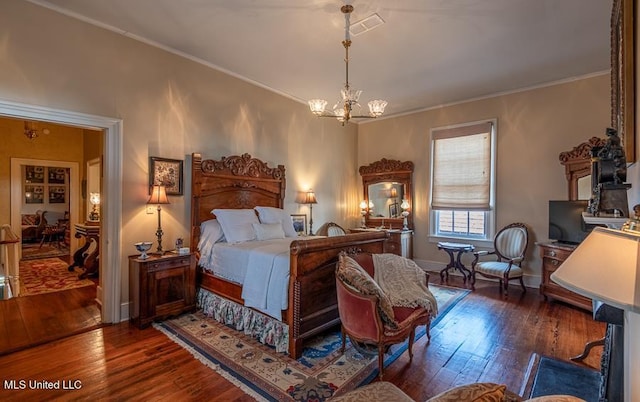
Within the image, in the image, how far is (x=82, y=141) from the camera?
7277 mm

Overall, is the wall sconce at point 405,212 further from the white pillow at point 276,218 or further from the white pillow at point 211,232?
the white pillow at point 211,232

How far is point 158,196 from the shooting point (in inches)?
139

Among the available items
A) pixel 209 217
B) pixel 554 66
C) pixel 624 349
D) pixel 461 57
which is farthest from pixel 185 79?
pixel 554 66

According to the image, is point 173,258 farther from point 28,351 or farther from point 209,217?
point 28,351

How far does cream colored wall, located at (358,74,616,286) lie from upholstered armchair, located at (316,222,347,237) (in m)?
1.77

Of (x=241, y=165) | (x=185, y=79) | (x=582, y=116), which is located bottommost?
(x=241, y=165)

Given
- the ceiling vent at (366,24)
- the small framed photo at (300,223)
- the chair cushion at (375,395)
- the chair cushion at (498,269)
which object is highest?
the ceiling vent at (366,24)

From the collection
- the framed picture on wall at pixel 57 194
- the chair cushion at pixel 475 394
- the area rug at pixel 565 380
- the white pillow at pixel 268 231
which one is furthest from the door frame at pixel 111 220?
the framed picture on wall at pixel 57 194

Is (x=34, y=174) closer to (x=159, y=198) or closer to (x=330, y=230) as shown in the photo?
(x=159, y=198)

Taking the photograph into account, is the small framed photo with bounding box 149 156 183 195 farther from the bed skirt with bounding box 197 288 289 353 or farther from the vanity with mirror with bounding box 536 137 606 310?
the vanity with mirror with bounding box 536 137 606 310

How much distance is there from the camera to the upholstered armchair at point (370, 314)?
2.30 metres

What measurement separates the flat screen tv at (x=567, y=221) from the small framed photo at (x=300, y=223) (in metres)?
3.93

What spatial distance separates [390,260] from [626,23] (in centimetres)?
233

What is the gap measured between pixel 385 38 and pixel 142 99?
2.98m
